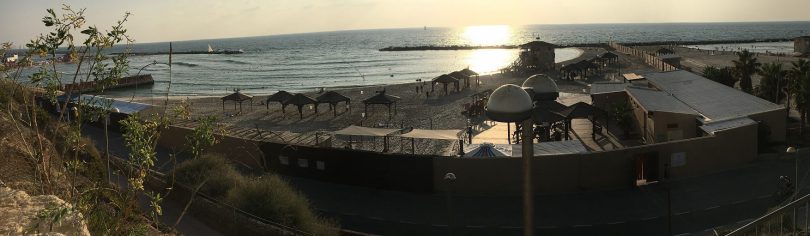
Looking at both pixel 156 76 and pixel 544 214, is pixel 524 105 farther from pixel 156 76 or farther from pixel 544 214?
pixel 156 76

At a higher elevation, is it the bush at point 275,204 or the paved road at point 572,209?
the bush at point 275,204

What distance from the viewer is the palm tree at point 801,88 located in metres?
22.9

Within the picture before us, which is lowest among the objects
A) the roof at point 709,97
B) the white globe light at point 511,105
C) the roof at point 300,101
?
the roof at point 300,101

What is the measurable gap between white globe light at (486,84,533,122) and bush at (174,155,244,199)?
35.5 feet

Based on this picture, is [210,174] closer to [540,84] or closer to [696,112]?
[540,84]

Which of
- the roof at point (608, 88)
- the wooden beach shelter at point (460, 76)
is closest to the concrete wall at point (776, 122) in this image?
the roof at point (608, 88)

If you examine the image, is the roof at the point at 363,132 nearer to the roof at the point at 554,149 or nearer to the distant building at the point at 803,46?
the roof at the point at 554,149

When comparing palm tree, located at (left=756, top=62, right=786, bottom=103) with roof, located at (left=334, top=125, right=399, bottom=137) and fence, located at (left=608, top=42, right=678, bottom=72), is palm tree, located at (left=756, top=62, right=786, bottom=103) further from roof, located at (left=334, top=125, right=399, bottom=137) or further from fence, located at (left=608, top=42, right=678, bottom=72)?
roof, located at (left=334, top=125, right=399, bottom=137)

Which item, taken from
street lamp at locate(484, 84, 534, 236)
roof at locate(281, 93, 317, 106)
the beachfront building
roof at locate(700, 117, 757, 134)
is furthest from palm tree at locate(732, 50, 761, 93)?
street lamp at locate(484, 84, 534, 236)

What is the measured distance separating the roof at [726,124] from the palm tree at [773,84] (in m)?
9.28

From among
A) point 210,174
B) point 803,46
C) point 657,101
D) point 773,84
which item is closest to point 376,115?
point 657,101

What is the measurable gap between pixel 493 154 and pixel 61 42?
1137 cm

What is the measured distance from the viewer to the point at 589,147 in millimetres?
21406

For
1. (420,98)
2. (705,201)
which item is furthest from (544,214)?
(420,98)
